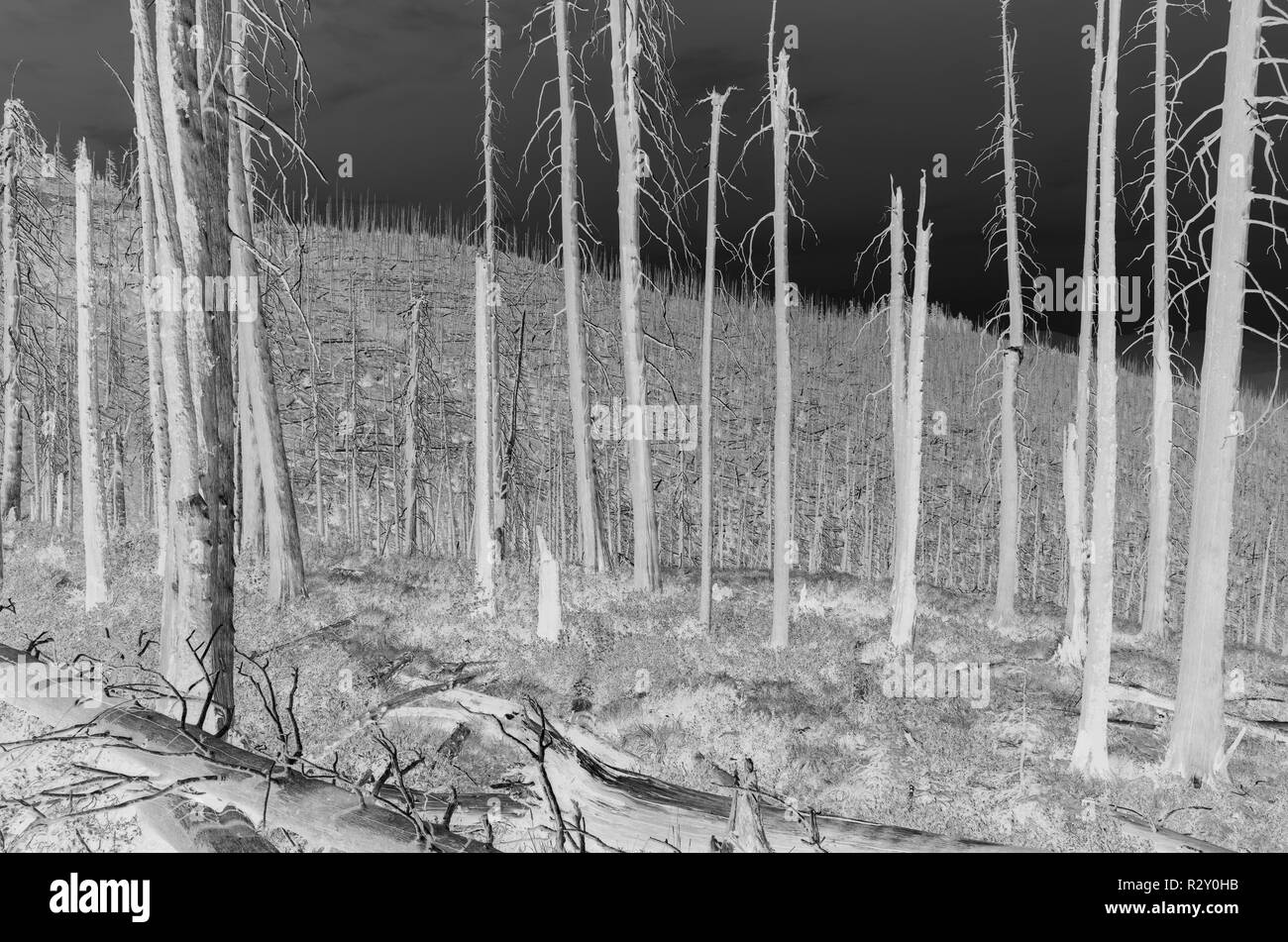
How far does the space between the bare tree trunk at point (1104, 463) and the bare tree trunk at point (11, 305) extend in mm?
23395

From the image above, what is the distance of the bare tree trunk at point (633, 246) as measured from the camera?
16.9m

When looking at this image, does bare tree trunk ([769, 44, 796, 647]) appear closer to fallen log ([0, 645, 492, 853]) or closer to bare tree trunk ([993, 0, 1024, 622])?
bare tree trunk ([993, 0, 1024, 622])

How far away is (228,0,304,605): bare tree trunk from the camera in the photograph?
44.2ft

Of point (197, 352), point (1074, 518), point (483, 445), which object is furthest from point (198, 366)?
point (1074, 518)

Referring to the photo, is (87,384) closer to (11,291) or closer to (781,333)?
(11,291)

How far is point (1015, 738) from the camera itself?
11.3 meters

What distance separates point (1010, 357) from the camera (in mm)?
18812

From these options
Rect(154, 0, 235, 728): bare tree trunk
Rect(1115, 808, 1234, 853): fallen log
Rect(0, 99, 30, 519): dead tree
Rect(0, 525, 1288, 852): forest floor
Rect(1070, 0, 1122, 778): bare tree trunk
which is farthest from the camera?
Rect(0, 99, 30, 519): dead tree

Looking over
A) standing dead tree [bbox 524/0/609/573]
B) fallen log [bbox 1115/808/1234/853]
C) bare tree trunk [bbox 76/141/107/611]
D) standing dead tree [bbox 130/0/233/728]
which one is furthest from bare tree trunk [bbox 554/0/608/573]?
fallen log [bbox 1115/808/1234/853]

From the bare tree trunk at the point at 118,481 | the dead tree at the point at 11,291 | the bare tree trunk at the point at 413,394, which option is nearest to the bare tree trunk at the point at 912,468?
the bare tree trunk at the point at 413,394

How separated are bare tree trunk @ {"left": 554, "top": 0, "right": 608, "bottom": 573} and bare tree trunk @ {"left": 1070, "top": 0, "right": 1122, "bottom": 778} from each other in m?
10.4
